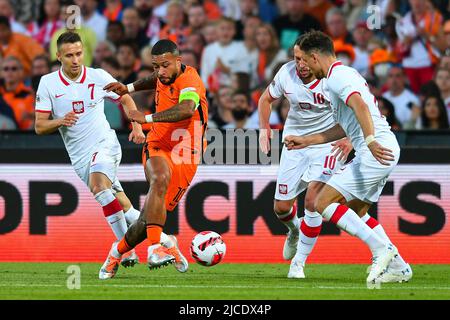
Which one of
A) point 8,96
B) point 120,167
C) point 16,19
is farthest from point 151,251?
point 16,19

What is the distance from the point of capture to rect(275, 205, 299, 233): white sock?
11.4 m

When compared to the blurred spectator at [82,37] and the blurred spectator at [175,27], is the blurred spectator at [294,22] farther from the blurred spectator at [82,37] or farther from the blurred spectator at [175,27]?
the blurred spectator at [82,37]

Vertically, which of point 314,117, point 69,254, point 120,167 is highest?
point 314,117

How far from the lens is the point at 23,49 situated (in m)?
16.2

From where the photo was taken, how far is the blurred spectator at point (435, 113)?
13852 mm

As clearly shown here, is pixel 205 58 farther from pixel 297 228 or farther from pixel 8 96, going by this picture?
pixel 297 228

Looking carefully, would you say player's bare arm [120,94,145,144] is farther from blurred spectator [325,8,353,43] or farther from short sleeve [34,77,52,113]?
blurred spectator [325,8,353,43]

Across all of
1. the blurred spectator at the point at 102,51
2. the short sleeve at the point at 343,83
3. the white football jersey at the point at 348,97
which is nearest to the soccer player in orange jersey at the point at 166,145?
the white football jersey at the point at 348,97

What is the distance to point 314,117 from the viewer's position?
1112 cm

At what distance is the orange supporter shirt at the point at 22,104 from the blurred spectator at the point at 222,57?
238 centimetres

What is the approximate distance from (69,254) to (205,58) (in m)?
4.18

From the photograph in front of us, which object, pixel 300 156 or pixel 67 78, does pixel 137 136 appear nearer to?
pixel 67 78

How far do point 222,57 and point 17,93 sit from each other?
283cm

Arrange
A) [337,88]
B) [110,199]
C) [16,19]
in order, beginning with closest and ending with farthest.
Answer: [337,88], [110,199], [16,19]
